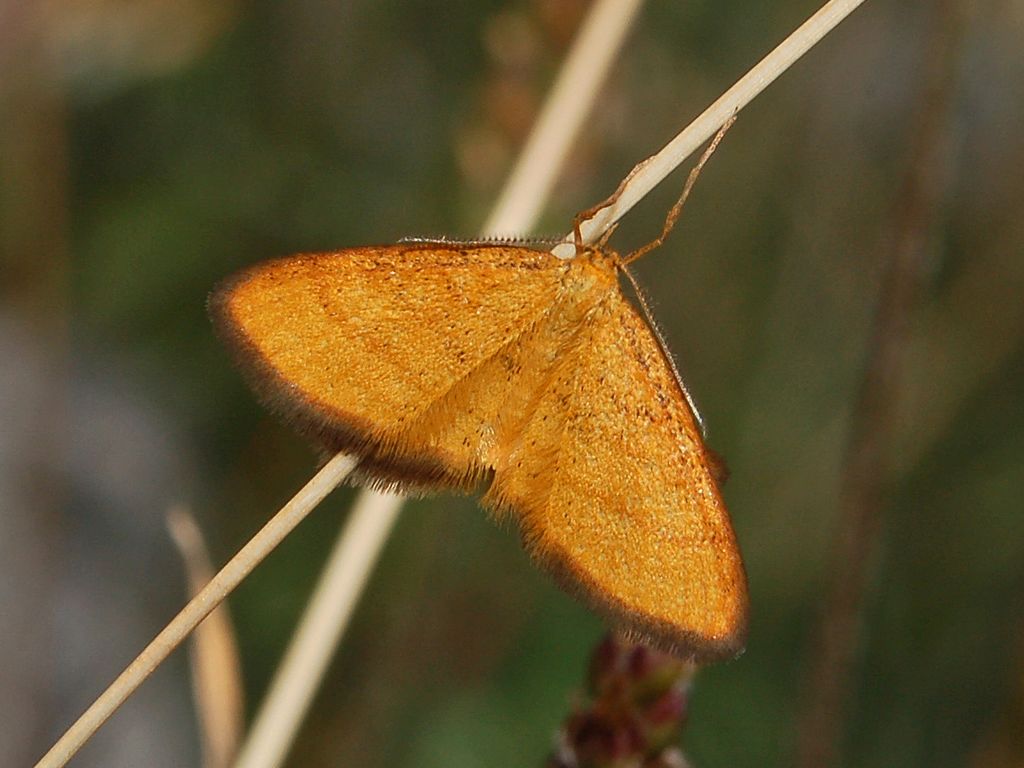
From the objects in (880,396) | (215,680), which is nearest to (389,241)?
(880,396)

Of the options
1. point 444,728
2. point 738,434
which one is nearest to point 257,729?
point 444,728

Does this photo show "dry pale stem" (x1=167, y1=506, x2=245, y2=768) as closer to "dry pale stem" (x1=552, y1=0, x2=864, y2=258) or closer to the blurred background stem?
"dry pale stem" (x1=552, y1=0, x2=864, y2=258)

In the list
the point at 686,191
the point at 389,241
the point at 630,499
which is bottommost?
the point at 389,241

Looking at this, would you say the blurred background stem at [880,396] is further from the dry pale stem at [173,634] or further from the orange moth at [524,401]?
the dry pale stem at [173,634]

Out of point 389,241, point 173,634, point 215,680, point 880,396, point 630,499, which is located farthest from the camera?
point 389,241

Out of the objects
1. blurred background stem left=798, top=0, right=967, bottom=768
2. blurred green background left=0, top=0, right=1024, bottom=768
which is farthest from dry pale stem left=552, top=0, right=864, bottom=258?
blurred green background left=0, top=0, right=1024, bottom=768

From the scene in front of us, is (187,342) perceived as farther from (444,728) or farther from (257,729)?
(257,729)

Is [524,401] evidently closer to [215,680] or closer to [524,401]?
[524,401]
